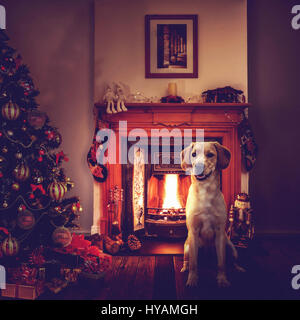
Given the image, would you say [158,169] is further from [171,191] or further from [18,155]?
[18,155]

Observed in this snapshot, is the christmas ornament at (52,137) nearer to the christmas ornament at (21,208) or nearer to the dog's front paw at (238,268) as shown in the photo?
the christmas ornament at (21,208)

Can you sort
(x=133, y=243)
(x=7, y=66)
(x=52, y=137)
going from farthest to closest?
(x=133, y=243) < (x=52, y=137) < (x=7, y=66)

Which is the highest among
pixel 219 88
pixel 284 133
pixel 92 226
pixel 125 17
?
pixel 125 17

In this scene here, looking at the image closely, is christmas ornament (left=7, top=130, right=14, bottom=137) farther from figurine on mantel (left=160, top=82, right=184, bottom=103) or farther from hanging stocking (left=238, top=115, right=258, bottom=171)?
hanging stocking (left=238, top=115, right=258, bottom=171)

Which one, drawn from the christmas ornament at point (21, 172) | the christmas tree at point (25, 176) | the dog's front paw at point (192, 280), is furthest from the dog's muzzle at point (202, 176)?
the christmas ornament at point (21, 172)

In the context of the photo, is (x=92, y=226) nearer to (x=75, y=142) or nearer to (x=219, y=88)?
(x=75, y=142)

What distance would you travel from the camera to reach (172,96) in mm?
3125

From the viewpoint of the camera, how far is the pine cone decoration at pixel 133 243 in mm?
2975

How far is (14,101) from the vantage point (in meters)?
2.32

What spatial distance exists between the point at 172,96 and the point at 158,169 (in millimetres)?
850

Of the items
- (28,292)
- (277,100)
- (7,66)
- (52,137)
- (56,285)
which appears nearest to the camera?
(28,292)

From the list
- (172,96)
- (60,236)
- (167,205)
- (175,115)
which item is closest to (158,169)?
(167,205)
